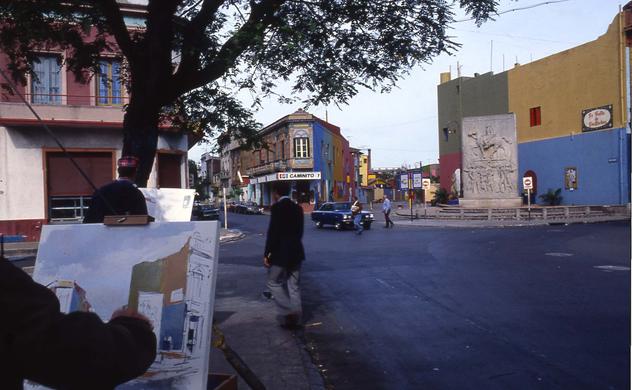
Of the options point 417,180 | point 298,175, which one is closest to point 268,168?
point 298,175

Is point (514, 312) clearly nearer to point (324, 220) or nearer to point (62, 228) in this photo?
point (62, 228)

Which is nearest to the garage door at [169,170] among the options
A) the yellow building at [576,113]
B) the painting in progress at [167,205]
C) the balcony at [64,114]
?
the balcony at [64,114]

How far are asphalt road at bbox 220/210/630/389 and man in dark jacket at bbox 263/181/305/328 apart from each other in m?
0.39

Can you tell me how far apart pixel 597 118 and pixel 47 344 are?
37.5 metres

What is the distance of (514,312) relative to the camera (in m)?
7.32

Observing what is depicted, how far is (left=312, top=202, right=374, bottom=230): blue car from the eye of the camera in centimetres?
2698

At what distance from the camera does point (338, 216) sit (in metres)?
27.3

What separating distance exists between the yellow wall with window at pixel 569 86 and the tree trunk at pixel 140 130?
32704 millimetres

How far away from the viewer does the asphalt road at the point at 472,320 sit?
490 centimetres

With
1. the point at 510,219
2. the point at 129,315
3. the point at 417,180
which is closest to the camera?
the point at 129,315

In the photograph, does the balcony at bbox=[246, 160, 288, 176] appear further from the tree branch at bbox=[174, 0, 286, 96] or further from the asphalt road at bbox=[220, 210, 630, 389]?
the tree branch at bbox=[174, 0, 286, 96]

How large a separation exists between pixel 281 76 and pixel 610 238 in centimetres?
1490

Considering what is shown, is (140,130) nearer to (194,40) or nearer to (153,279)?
(194,40)

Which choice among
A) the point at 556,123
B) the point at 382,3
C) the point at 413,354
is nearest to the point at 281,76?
the point at 382,3
